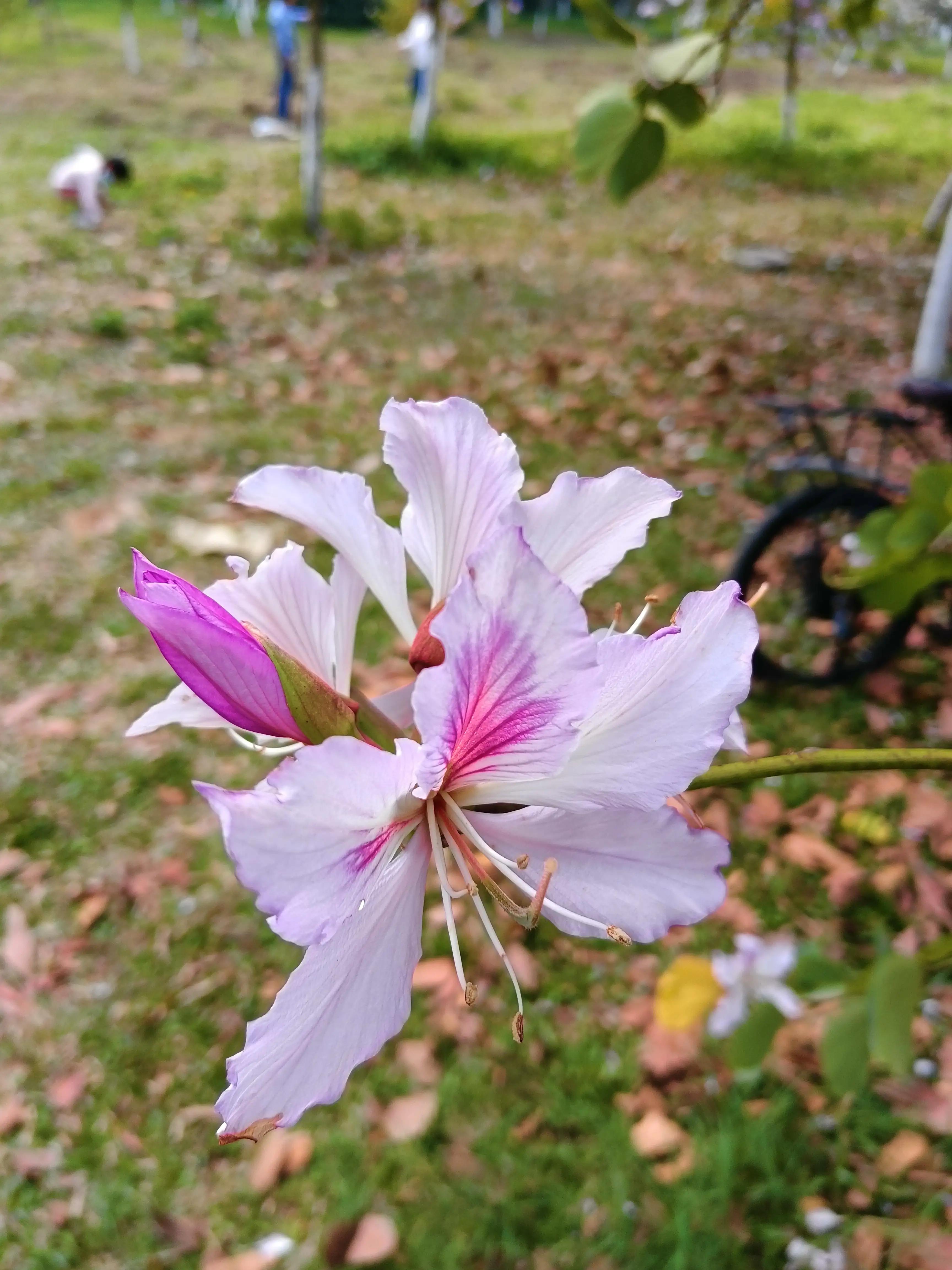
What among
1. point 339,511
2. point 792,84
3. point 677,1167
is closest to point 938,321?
point 677,1167

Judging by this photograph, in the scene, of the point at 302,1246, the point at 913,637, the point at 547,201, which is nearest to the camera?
the point at 302,1246

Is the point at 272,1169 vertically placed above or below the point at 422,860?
below

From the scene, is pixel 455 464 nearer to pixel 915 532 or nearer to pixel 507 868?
pixel 507 868

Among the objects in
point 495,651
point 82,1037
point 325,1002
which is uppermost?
point 495,651

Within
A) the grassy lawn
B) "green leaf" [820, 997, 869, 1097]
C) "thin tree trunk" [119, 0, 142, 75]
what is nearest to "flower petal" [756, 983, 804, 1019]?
the grassy lawn

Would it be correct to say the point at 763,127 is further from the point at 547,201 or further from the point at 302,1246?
the point at 302,1246

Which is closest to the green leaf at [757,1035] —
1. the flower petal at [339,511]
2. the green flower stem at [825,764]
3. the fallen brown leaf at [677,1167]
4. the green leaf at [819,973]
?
the green leaf at [819,973]

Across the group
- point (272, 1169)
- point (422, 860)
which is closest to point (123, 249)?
point (272, 1169)

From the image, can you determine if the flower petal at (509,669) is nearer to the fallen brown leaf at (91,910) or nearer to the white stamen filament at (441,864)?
the white stamen filament at (441,864)
